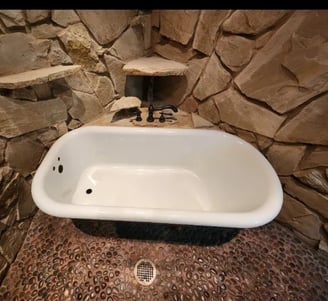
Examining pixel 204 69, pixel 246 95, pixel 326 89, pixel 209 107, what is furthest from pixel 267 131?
pixel 204 69

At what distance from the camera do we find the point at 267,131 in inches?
53.6

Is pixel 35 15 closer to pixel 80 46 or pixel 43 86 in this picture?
pixel 80 46

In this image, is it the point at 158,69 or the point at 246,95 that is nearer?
the point at 246,95

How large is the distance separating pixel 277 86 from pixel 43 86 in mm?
1435

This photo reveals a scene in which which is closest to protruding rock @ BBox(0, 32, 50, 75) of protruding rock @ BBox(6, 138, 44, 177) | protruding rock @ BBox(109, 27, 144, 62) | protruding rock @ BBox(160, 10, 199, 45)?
protruding rock @ BBox(6, 138, 44, 177)

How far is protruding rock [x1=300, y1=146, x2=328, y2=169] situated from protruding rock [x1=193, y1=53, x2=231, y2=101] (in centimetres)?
69

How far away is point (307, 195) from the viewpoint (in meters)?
1.28

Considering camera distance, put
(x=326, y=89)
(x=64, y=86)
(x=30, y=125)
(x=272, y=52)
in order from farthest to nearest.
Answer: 1. (x=64, y=86)
2. (x=30, y=125)
3. (x=272, y=52)
4. (x=326, y=89)

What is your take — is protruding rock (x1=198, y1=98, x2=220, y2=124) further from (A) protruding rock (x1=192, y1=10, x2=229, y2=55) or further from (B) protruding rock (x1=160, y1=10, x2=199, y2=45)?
(B) protruding rock (x1=160, y1=10, x2=199, y2=45)

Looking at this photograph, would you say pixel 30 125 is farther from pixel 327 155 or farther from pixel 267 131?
pixel 327 155

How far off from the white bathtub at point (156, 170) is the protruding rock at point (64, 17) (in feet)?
2.30

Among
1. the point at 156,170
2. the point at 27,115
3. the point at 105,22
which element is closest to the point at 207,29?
the point at 105,22

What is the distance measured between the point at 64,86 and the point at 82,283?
4.07 ft

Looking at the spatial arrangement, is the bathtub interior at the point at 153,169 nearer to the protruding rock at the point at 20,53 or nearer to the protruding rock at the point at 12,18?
the protruding rock at the point at 20,53
